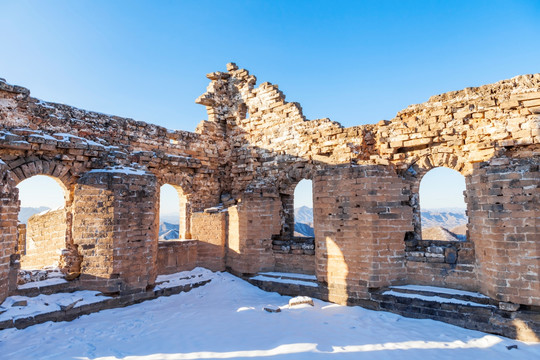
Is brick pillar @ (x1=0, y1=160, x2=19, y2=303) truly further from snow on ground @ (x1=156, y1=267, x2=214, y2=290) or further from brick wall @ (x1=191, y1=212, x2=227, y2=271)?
brick wall @ (x1=191, y1=212, x2=227, y2=271)

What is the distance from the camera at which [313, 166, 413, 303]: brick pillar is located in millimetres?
6852

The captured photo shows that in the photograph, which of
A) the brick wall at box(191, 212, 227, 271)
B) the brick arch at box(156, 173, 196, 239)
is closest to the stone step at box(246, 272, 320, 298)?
the brick wall at box(191, 212, 227, 271)

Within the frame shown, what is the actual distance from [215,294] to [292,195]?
11.7ft

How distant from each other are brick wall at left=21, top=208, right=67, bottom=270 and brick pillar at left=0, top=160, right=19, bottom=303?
1.19 meters

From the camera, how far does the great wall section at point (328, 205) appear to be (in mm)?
5672

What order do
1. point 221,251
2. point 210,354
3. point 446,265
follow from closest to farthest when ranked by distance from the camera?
point 210,354 → point 446,265 → point 221,251

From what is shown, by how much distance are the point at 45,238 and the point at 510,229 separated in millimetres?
10157

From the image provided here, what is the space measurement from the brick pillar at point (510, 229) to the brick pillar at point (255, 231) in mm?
5004

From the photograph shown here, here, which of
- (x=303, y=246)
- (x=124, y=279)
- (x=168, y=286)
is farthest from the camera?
(x=303, y=246)

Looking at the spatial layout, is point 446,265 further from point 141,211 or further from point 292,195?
point 141,211

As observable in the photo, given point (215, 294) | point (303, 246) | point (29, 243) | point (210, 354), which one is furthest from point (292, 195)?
point (29, 243)

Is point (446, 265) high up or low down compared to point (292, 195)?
down

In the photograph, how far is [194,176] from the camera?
10422 mm

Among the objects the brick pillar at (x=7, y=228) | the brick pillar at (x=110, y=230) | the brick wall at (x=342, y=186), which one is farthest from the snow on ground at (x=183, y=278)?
the brick pillar at (x=7, y=228)
